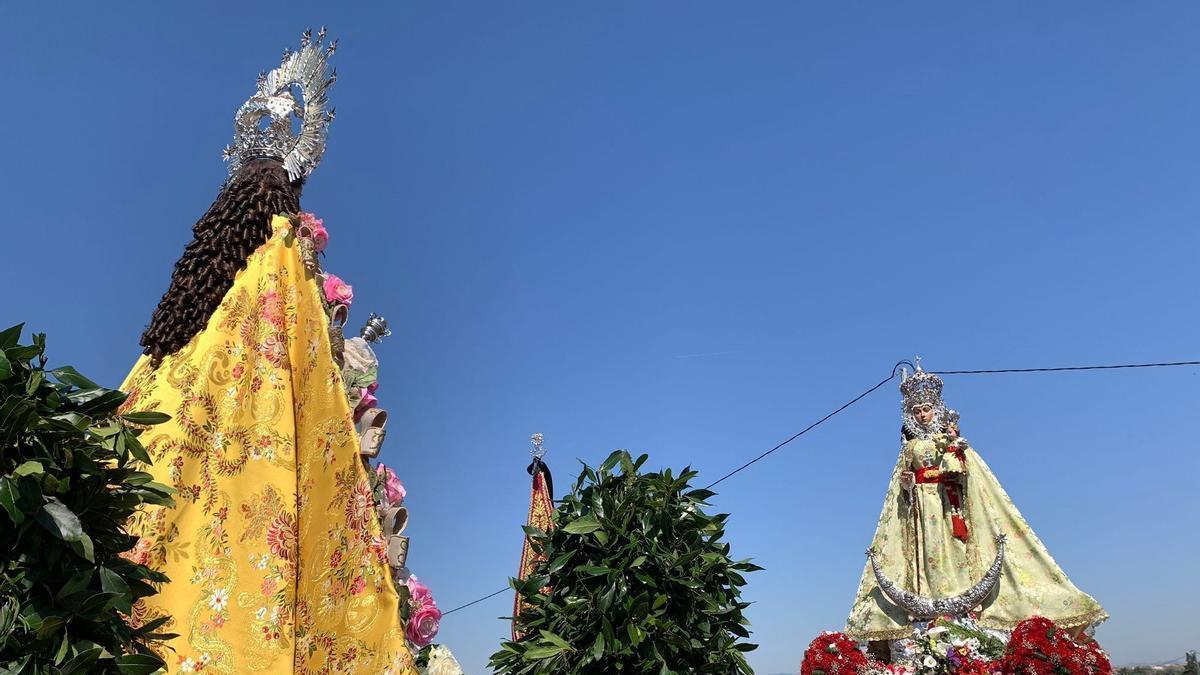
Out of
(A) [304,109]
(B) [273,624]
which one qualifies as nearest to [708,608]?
(B) [273,624]

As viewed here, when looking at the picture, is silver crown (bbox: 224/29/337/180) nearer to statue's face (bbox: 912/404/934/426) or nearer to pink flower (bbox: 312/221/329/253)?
pink flower (bbox: 312/221/329/253)

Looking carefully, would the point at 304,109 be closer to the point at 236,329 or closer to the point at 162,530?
the point at 236,329

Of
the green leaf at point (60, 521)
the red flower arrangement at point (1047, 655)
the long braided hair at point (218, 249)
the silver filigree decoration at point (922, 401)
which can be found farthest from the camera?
the silver filigree decoration at point (922, 401)

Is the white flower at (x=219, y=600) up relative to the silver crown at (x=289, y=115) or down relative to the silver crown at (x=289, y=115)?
down

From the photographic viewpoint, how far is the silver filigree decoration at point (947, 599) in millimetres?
8477

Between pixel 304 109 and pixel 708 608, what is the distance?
167 inches

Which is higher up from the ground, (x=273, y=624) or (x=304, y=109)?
(x=304, y=109)

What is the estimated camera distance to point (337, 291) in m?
5.62

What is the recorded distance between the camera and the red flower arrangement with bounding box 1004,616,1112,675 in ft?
18.5

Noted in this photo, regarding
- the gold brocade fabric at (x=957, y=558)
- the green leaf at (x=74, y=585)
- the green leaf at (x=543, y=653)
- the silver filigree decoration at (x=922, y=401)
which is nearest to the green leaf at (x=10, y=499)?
the green leaf at (x=74, y=585)

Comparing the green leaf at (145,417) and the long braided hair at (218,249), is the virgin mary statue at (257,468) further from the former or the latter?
the green leaf at (145,417)

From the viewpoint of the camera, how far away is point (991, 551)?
29.2 ft

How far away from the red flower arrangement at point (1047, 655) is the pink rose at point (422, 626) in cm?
398

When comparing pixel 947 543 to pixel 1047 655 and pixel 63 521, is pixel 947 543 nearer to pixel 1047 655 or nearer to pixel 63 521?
pixel 1047 655
